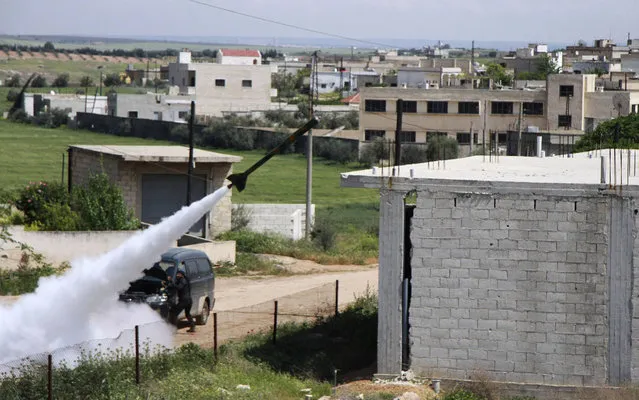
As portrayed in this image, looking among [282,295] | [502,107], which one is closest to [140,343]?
[282,295]

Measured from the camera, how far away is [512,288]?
19703 millimetres

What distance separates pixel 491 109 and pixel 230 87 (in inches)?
1540

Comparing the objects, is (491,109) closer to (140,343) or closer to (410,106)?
(410,106)

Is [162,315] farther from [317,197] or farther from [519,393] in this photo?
[317,197]

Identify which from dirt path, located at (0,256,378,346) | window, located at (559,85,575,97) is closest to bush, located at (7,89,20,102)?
window, located at (559,85,575,97)

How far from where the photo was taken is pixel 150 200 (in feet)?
125

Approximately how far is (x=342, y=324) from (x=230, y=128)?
59446 millimetres

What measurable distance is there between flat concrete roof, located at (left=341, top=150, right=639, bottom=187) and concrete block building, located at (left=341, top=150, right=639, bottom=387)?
0.27ft

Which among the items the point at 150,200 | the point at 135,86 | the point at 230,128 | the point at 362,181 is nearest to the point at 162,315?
the point at 362,181

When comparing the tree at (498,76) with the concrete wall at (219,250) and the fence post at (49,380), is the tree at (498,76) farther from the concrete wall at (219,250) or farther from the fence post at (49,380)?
the fence post at (49,380)

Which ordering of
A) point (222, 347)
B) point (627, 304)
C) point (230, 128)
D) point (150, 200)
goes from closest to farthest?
point (627, 304) → point (222, 347) → point (150, 200) → point (230, 128)

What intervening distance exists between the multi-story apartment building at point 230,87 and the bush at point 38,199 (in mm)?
72181

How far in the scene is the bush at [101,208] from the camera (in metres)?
32.9

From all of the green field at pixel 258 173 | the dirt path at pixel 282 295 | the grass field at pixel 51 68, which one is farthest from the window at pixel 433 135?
the grass field at pixel 51 68
